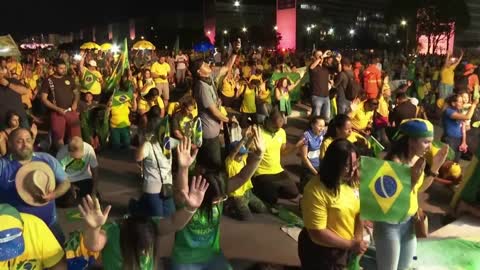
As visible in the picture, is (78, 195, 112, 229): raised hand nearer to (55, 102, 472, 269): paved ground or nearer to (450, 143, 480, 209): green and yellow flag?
(55, 102, 472, 269): paved ground

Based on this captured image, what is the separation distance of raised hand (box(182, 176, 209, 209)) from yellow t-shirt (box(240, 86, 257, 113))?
888cm

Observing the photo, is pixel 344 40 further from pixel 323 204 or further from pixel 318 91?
pixel 323 204

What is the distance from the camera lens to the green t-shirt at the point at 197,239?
401cm

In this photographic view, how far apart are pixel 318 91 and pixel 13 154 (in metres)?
8.23

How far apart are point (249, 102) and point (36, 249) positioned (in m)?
9.53

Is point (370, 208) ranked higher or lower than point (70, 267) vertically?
higher

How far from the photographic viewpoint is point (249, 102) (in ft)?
41.6

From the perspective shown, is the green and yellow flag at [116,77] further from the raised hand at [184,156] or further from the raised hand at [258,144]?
the raised hand at [184,156]

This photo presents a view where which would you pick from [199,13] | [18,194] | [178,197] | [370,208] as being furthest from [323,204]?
[199,13]

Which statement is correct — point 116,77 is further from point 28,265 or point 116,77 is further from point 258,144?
point 28,265

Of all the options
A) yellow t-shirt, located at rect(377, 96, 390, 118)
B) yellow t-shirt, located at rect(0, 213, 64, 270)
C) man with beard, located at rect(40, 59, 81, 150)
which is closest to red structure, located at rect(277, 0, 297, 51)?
yellow t-shirt, located at rect(377, 96, 390, 118)

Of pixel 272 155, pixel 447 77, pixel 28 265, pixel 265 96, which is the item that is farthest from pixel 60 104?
pixel 447 77

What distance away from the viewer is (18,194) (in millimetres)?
4289

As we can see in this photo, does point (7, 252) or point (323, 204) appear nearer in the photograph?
point (7, 252)
